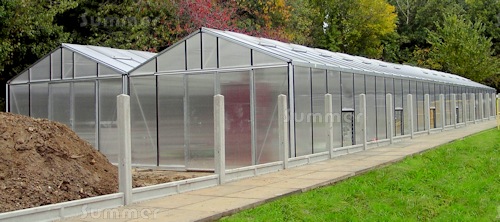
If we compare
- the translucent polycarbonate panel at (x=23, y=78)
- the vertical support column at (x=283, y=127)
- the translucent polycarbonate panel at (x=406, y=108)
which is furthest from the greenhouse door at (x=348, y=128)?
the translucent polycarbonate panel at (x=23, y=78)

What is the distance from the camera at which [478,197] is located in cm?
1016

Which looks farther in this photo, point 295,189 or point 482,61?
point 482,61

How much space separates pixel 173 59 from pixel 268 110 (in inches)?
140

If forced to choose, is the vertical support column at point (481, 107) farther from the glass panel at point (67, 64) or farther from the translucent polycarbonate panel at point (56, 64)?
the translucent polycarbonate panel at point (56, 64)

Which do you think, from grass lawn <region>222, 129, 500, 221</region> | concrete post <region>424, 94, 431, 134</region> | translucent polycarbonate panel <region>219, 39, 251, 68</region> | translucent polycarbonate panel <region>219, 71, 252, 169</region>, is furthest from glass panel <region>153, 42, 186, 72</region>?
concrete post <region>424, 94, 431, 134</region>

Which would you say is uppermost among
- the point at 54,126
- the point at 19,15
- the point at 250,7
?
the point at 250,7

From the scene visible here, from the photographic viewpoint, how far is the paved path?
8.40 m

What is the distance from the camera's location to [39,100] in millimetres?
19922

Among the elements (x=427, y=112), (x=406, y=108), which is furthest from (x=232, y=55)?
(x=427, y=112)

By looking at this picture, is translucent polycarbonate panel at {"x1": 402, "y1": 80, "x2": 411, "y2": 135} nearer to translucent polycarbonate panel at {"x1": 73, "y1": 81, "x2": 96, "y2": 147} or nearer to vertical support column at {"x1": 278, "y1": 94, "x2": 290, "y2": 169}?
vertical support column at {"x1": 278, "y1": 94, "x2": 290, "y2": 169}

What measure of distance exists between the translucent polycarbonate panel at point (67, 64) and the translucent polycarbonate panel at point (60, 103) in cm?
31

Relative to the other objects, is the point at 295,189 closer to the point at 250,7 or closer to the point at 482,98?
the point at 250,7

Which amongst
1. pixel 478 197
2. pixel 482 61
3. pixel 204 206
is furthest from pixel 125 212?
pixel 482 61

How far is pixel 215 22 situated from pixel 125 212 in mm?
21663
